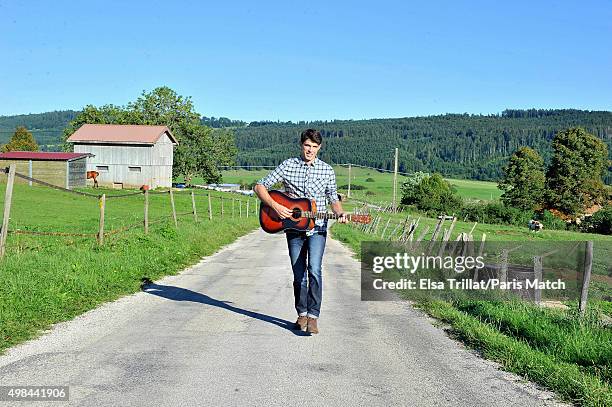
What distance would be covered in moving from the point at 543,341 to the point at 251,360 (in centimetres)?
352

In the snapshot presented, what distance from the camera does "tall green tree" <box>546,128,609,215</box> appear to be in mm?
70750

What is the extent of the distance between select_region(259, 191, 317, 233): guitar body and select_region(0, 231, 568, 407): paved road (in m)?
1.16

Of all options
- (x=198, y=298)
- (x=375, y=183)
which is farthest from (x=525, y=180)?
(x=198, y=298)

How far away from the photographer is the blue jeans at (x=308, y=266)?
7367mm

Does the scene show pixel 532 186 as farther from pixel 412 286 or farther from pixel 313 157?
pixel 313 157

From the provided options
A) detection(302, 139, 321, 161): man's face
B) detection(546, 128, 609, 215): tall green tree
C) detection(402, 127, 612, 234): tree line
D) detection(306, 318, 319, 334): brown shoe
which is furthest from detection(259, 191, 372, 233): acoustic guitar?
detection(546, 128, 609, 215): tall green tree

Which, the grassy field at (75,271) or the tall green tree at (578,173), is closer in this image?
the grassy field at (75,271)

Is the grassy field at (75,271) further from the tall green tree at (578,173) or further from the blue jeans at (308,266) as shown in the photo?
the tall green tree at (578,173)

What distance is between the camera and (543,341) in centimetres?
741

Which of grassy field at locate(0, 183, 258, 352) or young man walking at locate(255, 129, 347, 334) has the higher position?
young man walking at locate(255, 129, 347, 334)

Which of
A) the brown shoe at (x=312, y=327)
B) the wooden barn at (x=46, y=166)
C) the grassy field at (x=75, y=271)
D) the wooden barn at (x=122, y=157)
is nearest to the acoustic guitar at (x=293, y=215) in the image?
the brown shoe at (x=312, y=327)

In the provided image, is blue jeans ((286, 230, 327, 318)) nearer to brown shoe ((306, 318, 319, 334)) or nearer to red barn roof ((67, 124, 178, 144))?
brown shoe ((306, 318, 319, 334))

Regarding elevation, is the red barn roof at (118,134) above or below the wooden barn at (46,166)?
above

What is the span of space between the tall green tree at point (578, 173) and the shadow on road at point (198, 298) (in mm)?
67655
